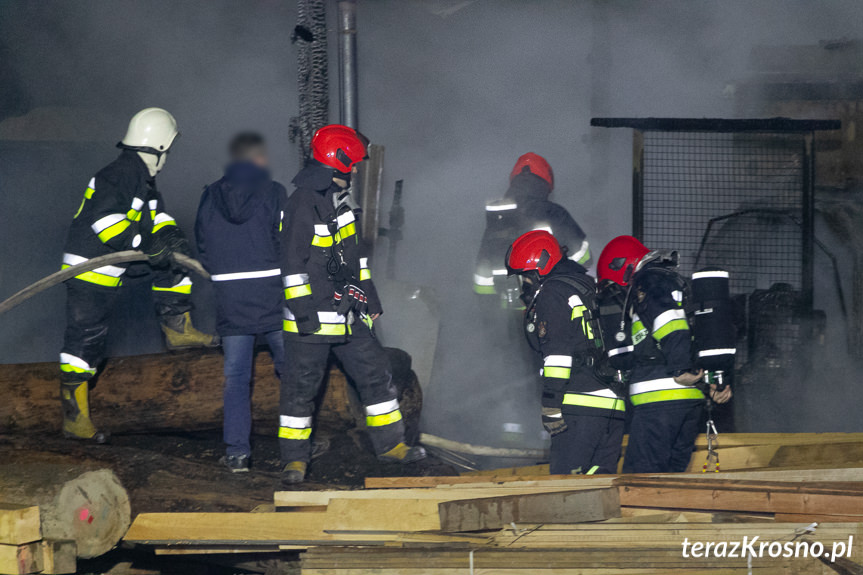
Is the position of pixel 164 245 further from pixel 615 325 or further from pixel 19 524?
pixel 615 325

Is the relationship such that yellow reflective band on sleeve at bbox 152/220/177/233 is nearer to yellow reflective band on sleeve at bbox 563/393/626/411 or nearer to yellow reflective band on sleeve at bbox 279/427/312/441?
yellow reflective band on sleeve at bbox 279/427/312/441

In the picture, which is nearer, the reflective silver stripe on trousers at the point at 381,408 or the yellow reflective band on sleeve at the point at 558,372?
the yellow reflective band on sleeve at the point at 558,372

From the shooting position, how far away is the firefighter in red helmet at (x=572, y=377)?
14.1 ft

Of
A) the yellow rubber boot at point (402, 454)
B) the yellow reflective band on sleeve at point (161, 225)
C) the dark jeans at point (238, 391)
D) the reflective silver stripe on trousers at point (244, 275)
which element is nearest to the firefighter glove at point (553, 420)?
the yellow rubber boot at point (402, 454)

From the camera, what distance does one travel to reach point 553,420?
4297 mm

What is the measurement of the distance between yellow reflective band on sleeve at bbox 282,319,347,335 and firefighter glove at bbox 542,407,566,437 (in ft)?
4.10

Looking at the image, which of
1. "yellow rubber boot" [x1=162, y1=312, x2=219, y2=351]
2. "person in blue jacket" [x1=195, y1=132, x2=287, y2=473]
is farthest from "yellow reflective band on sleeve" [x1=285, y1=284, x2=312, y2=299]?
"yellow rubber boot" [x1=162, y1=312, x2=219, y2=351]

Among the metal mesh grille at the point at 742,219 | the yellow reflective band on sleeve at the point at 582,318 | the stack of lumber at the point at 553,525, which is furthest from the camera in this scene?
the metal mesh grille at the point at 742,219

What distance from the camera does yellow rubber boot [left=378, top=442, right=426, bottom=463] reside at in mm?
4934

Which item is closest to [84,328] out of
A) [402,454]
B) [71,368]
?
[71,368]

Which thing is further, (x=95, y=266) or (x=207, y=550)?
(x=95, y=266)

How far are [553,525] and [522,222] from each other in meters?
3.39

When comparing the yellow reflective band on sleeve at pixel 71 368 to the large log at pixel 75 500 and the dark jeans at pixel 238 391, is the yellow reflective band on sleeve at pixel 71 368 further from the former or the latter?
the large log at pixel 75 500

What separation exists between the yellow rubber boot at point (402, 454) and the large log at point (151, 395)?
0.59 meters
